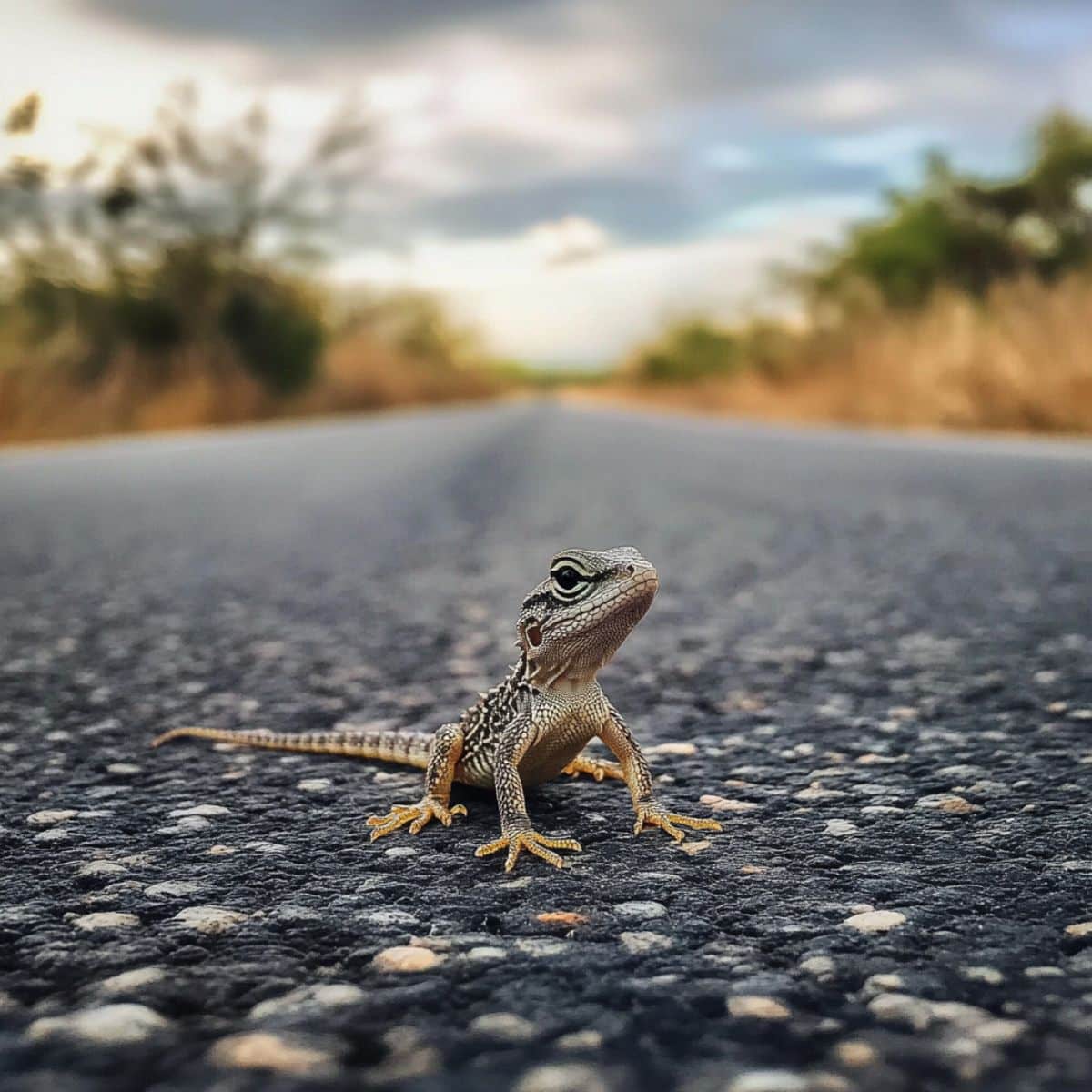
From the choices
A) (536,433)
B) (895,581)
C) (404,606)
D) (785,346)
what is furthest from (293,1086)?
(785,346)

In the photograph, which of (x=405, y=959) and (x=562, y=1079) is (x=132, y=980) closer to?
(x=405, y=959)

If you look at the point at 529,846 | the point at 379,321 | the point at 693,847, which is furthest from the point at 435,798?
the point at 379,321

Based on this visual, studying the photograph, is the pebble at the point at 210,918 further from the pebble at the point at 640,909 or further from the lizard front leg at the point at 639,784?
the lizard front leg at the point at 639,784

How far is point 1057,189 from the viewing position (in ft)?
130

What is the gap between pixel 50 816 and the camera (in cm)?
248

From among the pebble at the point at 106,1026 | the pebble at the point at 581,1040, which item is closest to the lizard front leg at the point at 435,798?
the pebble at the point at 106,1026

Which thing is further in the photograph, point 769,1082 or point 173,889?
point 173,889

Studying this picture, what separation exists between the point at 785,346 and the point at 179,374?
1522 centimetres

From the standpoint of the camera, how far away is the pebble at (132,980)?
170 cm

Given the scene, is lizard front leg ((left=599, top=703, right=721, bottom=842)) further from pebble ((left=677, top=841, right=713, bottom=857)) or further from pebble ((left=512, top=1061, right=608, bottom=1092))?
pebble ((left=512, top=1061, right=608, bottom=1092))

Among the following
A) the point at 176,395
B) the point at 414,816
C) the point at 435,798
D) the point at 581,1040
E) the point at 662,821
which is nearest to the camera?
the point at 581,1040

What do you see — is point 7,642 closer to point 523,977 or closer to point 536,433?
point 523,977

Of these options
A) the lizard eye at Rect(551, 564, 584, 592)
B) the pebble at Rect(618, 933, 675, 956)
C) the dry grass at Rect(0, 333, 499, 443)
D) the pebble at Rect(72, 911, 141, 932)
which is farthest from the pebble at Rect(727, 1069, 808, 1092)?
the dry grass at Rect(0, 333, 499, 443)

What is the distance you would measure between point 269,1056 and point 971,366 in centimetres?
1765
